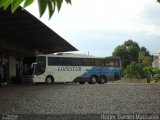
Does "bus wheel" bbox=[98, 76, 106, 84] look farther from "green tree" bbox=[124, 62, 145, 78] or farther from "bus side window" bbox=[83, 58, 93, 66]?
"green tree" bbox=[124, 62, 145, 78]

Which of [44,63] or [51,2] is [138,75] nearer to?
[44,63]

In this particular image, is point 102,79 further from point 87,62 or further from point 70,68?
point 70,68

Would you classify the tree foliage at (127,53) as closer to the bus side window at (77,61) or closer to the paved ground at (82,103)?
the bus side window at (77,61)

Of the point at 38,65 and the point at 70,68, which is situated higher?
the point at 38,65

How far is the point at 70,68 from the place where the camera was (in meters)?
37.1

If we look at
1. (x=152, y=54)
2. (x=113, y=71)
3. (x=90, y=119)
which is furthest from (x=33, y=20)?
(x=152, y=54)

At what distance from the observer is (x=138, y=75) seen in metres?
53.9

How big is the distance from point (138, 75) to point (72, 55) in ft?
61.2

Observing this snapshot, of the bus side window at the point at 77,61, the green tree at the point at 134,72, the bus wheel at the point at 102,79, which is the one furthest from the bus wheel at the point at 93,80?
the green tree at the point at 134,72

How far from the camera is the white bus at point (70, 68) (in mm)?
35250

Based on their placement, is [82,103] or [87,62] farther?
[87,62]

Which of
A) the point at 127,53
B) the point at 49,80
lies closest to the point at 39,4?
the point at 49,80

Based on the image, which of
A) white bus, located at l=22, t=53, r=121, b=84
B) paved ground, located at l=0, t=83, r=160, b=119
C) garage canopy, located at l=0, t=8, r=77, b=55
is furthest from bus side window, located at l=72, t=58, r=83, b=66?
paved ground, located at l=0, t=83, r=160, b=119

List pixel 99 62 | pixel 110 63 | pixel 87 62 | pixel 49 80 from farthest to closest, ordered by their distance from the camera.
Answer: pixel 110 63, pixel 99 62, pixel 87 62, pixel 49 80
